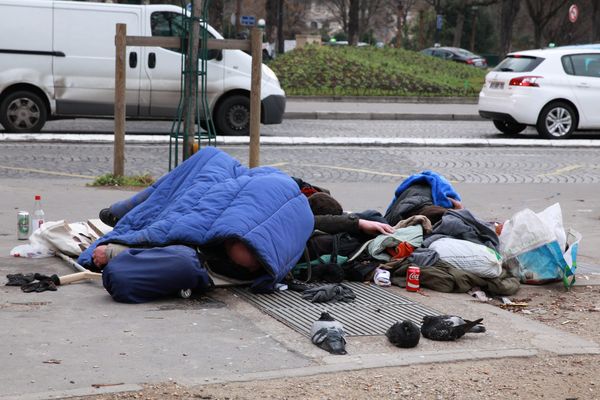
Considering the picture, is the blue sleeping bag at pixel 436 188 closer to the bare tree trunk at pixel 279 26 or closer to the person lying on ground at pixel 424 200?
the person lying on ground at pixel 424 200

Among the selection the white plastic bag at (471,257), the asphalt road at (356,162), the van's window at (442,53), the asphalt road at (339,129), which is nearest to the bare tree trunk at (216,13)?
the asphalt road at (339,129)

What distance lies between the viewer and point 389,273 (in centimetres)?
721

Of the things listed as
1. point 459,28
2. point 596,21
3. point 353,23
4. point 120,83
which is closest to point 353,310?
point 120,83

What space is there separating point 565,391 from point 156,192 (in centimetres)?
357

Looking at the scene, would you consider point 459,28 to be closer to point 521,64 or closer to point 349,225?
point 521,64

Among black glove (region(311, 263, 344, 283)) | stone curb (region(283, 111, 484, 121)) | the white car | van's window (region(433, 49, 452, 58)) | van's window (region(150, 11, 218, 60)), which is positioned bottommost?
black glove (region(311, 263, 344, 283))

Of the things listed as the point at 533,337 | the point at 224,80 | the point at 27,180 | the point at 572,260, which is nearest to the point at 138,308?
the point at 533,337

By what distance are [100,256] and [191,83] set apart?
3.74 m

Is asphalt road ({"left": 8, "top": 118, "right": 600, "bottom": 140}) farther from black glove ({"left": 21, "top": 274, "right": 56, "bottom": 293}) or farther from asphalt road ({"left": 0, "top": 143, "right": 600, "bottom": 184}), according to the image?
black glove ({"left": 21, "top": 274, "right": 56, "bottom": 293})

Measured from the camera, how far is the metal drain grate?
6043 mm

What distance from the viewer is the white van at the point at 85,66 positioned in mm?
16281

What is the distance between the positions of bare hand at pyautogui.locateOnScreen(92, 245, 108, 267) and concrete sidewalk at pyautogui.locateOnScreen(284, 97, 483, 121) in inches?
606

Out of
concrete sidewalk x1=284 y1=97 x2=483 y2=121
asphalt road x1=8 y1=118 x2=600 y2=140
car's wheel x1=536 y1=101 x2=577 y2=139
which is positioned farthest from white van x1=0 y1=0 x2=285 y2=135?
concrete sidewalk x1=284 y1=97 x2=483 y2=121

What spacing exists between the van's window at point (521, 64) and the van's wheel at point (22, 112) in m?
7.82
